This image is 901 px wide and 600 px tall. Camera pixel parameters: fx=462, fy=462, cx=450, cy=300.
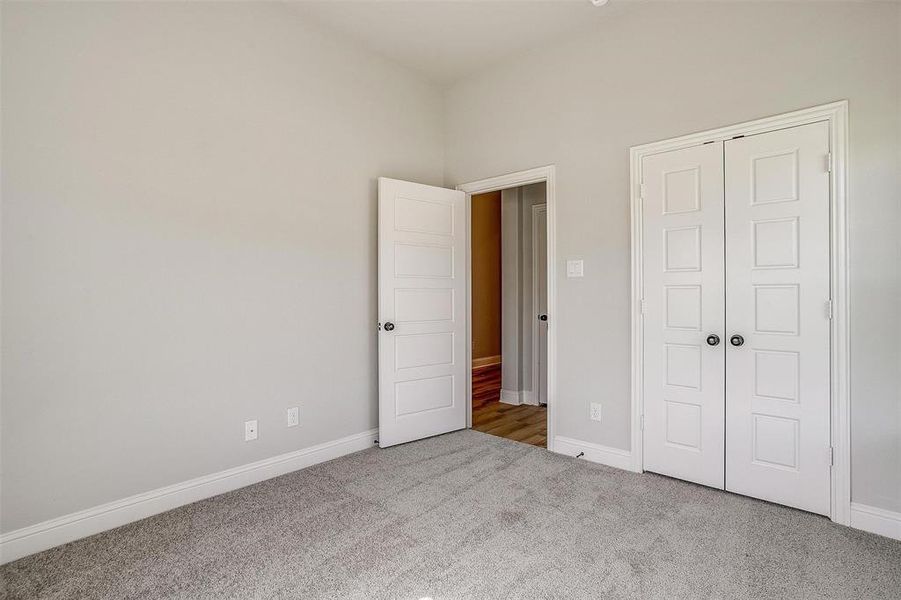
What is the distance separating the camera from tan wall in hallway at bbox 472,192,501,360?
6609 millimetres

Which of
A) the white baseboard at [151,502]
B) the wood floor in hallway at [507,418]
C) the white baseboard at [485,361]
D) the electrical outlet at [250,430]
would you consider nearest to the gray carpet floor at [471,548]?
the white baseboard at [151,502]

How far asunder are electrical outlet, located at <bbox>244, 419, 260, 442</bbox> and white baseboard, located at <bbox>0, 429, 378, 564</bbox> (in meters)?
0.17

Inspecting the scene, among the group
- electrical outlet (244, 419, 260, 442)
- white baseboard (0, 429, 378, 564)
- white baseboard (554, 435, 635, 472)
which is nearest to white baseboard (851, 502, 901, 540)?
white baseboard (554, 435, 635, 472)

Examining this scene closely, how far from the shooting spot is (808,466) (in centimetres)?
→ 243

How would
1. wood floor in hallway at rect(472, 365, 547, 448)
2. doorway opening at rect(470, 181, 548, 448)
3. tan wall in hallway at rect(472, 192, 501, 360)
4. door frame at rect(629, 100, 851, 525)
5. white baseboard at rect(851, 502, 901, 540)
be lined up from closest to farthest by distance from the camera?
white baseboard at rect(851, 502, 901, 540) < door frame at rect(629, 100, 851, 525) < wood floor in hallway at rect(472, 365, 547, 448) < doorway opening at rect(470, 181, 548, 448) < tan wall in hallway at rect(472, 192, 501, 360)

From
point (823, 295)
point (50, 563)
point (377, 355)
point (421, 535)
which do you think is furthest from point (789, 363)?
point (50, 563)

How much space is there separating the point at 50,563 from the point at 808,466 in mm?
3675

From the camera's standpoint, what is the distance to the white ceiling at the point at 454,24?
118 inches

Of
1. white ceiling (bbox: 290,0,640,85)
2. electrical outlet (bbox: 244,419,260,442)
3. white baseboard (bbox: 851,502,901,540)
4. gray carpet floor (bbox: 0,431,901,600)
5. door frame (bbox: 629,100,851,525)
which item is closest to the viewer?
gray carpet floor (bbox: 0,431,901,600)

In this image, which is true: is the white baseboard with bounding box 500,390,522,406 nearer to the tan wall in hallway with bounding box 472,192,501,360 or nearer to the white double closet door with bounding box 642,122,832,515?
the tan wall in hallway with bounding box 472,192,501,360

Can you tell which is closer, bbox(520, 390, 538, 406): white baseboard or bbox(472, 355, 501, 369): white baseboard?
bbox(520, 390, 538, 406): white baseboard

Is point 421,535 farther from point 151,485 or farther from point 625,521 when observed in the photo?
point 151,485

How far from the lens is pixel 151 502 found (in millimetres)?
2467

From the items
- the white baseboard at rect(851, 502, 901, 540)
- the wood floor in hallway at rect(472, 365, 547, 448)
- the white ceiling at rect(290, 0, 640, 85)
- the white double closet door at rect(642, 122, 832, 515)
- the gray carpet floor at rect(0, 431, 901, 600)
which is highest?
the white ceiling at rect(290, 0, 640, 85)
